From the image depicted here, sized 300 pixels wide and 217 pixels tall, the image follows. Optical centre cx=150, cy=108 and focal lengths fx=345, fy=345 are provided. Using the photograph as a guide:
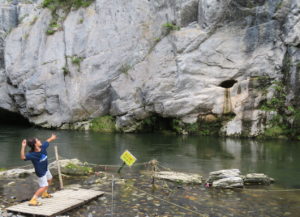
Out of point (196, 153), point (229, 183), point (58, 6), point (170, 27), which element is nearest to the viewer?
point (229, 183)

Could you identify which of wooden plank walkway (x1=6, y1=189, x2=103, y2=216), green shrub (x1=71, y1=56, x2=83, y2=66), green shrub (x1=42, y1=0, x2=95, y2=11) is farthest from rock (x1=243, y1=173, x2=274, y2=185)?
green shrub (x1=42, y1=0, x2=95, y2=11)

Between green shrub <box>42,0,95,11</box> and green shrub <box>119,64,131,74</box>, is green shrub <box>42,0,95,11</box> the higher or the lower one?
the higher one

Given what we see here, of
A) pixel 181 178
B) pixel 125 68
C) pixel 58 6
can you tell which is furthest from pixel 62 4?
pixel 181 178

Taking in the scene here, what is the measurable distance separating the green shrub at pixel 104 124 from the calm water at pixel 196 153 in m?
5.94

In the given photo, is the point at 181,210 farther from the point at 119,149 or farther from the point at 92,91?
the point at 92,91

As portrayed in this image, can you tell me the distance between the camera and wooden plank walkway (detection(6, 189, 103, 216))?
8.10 m

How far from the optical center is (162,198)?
10.1 metres

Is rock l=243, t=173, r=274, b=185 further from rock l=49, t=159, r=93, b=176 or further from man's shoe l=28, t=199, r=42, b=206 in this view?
man's shoe l=28, t=199, r=42, b=206

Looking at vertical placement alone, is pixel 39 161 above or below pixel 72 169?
above

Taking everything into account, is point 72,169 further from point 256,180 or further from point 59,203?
point 256,180

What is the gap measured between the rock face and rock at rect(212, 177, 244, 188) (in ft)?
47.8

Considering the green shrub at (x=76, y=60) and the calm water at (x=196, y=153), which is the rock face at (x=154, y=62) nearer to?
the green shrub at (x=76, y=60)

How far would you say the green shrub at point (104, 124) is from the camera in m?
31.0

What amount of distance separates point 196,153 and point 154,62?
13401 millimetres
